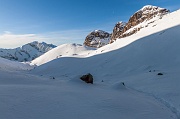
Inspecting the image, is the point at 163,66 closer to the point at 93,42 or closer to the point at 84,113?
the point at 84,113

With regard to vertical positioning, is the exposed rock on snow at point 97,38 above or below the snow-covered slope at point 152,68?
above

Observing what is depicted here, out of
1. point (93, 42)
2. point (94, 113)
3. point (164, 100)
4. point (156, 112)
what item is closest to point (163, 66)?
point (164, 100)

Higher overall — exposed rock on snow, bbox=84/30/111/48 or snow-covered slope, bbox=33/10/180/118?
exposed rock on snow, bbox=84/30/111/48

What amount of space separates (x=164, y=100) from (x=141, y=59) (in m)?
18.1

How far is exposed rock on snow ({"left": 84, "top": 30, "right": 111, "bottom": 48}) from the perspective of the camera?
162375mm

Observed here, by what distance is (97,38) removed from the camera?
174 m

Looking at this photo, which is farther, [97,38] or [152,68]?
[97,38]

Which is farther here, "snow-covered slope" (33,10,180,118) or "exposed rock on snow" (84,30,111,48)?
"exposed rock on snow" (84,30,111,48)

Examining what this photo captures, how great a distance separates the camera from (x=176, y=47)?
29812 mm

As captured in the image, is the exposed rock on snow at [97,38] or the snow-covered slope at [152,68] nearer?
the snow-covered slope at [152,68]

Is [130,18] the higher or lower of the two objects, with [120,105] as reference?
higher

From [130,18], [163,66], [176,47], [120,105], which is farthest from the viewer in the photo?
[130,18]

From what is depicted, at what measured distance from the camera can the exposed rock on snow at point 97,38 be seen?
162 m

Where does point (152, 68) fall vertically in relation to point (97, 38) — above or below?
below
